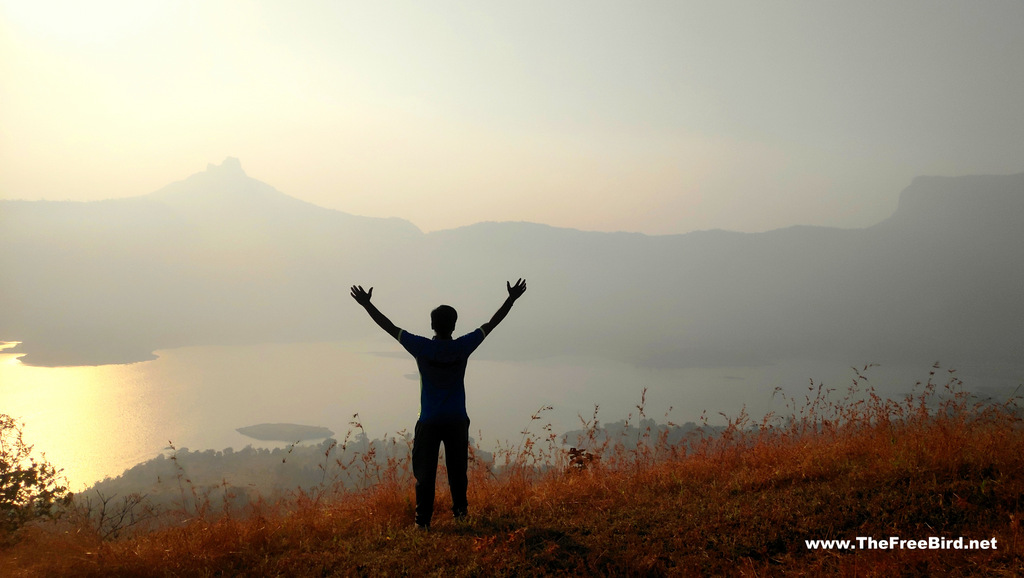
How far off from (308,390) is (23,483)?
448 feet

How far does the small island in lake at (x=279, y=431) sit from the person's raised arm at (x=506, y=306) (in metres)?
99.6

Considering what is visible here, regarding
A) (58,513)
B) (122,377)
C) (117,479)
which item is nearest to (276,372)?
(122,377)

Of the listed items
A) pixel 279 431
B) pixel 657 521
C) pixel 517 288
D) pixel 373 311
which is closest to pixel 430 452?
pixel 373 311

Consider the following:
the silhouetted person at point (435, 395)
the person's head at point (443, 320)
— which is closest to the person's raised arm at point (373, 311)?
the silhouetted person at point (435, 395)

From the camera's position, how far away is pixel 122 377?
9988 cm

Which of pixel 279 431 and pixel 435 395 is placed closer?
pixel 435 395

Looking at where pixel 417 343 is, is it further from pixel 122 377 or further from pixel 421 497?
pixel 122 377

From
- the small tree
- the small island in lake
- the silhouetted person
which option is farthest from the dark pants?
the small island in lake

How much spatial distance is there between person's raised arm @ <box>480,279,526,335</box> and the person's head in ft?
1.12

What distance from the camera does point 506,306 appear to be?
538cm

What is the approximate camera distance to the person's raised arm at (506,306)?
5.20 meters

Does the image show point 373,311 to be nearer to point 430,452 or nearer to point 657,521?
point 430,452

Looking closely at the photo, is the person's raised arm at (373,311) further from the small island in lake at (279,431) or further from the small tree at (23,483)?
the small island in lake at (279,431)

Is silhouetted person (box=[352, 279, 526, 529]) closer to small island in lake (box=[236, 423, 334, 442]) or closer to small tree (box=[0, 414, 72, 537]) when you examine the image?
small tree (box=[0, 414, 72, 537])
